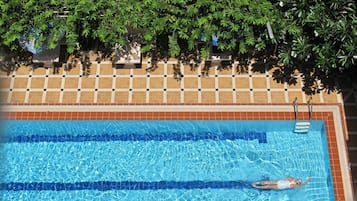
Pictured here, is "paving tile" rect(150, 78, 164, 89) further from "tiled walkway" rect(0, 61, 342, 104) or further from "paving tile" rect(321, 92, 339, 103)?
"paving tile" rect(321, 92, 339, 103)

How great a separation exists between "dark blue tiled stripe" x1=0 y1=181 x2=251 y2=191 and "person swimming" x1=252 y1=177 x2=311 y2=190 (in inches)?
9.3

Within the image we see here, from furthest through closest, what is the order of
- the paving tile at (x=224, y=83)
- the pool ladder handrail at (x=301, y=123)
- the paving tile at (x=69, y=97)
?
the paving tile at (x=224, y=83)
the paving tile at (x=69, y=97)
the pool ladder handrail at (x=301, y=123)

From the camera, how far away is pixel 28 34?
8836mm

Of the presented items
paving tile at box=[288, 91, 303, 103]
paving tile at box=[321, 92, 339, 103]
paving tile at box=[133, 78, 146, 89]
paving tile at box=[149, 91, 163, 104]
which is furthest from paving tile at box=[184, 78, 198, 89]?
paving tile at box=[321, 92, 339, 103]

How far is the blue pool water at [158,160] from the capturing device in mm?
8281

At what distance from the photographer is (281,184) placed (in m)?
8.23

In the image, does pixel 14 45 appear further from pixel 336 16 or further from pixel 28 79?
pixel 336 16

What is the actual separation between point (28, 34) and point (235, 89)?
4606 mm

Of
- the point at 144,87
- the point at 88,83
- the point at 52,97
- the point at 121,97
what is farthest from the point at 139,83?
the point at 52,97

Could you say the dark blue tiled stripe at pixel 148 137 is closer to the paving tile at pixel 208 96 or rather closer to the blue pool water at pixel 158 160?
the blue pool water at pixel 158 160

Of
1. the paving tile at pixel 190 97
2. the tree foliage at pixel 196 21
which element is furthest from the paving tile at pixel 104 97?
the paving tile at pixel 190 97

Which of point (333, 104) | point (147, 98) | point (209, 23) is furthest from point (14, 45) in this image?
point (333, 104)

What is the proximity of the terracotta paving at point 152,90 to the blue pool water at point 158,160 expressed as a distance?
0.77 ft

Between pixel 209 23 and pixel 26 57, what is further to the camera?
pixel 26 57
